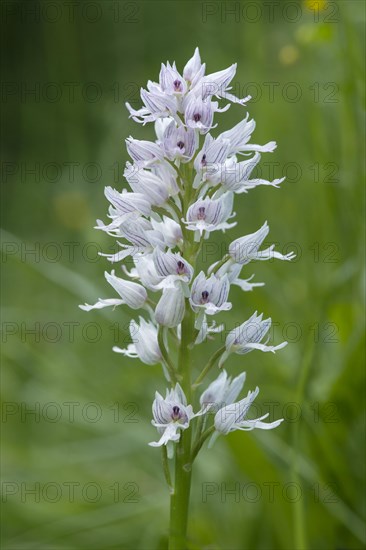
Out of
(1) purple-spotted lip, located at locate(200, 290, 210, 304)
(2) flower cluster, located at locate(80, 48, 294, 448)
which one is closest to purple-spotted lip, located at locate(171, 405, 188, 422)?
(2) flower cluster, located at locate(80, 48, 294, 448)

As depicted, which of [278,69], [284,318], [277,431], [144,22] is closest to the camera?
[277,431]

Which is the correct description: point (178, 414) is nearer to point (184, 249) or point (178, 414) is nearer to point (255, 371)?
point (184, 249)

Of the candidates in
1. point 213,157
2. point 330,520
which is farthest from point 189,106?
point 330,520

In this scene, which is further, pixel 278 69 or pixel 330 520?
pixel 278 69

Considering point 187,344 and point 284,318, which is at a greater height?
point 187,344

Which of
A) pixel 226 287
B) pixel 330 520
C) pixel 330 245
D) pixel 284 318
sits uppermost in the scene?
pixel 226 287

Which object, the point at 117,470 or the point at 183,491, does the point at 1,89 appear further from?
the point at 183,491

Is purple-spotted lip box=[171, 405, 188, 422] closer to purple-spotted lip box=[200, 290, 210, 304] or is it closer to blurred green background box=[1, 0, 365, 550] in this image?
purple-spotted lip box=[200, 290, 210, 304]
